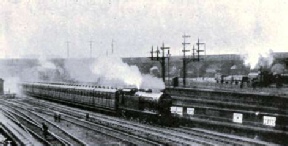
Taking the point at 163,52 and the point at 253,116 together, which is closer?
the point at 253,116

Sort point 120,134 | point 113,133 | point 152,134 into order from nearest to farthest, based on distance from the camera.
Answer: point 152,134
point 120,134
point 113,133

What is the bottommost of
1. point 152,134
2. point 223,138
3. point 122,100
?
point 223,138

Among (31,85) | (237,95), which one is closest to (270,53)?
(237,95)

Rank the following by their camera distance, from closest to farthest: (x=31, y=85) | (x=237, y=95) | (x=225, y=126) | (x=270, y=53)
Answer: (x=225, y=126)
(x=237, y=95)
(x=270, y=53)
(x=31, y=85)

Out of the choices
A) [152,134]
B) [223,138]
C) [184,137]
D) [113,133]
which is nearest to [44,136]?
[113,133]

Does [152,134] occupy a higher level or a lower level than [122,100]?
lower

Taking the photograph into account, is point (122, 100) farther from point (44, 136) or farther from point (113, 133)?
point (44, 136)

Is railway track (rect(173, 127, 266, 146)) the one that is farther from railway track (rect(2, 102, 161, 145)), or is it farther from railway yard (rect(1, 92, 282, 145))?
railway track (rect(2, 102, 161, 145))

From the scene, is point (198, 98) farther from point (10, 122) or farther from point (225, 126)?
point (10, 122)

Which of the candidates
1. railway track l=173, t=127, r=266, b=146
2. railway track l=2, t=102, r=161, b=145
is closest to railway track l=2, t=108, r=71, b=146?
railway track l=2, t=102, r=161, b=145
